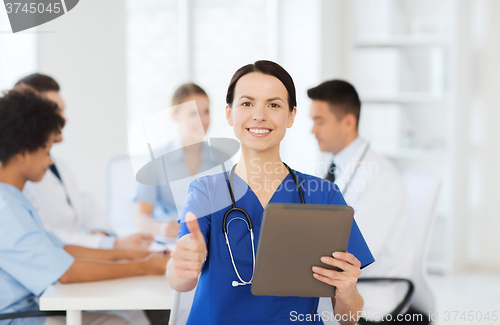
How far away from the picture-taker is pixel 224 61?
391cm

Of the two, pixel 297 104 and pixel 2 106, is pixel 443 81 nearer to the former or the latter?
pixel 297 104

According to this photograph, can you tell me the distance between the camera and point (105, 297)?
1334 millimetres

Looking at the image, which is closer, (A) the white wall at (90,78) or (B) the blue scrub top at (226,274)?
(B) the blue scrub top at (226,274)

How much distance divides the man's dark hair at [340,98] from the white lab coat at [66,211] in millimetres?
1051

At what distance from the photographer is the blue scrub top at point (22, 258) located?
54.1 inches

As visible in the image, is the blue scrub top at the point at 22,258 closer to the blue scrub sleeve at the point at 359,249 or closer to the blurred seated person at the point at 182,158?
the blurred seated person at the point at 182,158

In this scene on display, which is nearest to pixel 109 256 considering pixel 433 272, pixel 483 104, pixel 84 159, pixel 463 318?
pixel 84 159

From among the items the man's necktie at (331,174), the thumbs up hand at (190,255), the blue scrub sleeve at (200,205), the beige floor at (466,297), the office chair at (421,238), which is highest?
the blue scrub sleeve at (200,205)

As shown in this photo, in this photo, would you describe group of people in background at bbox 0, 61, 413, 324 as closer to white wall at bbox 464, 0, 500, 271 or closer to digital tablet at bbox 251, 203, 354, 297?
digital tablet at bbox 251, 203, 354, 297

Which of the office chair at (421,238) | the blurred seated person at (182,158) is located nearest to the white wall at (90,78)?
the blurred seated person at (182,158)

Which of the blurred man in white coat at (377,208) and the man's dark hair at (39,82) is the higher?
the man's dark hair at (39,82)

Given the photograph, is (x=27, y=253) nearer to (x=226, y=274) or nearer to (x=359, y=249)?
(x=226, y=274)

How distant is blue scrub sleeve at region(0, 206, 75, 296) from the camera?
4.50ft

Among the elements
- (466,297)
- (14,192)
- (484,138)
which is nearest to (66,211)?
(14,192)
